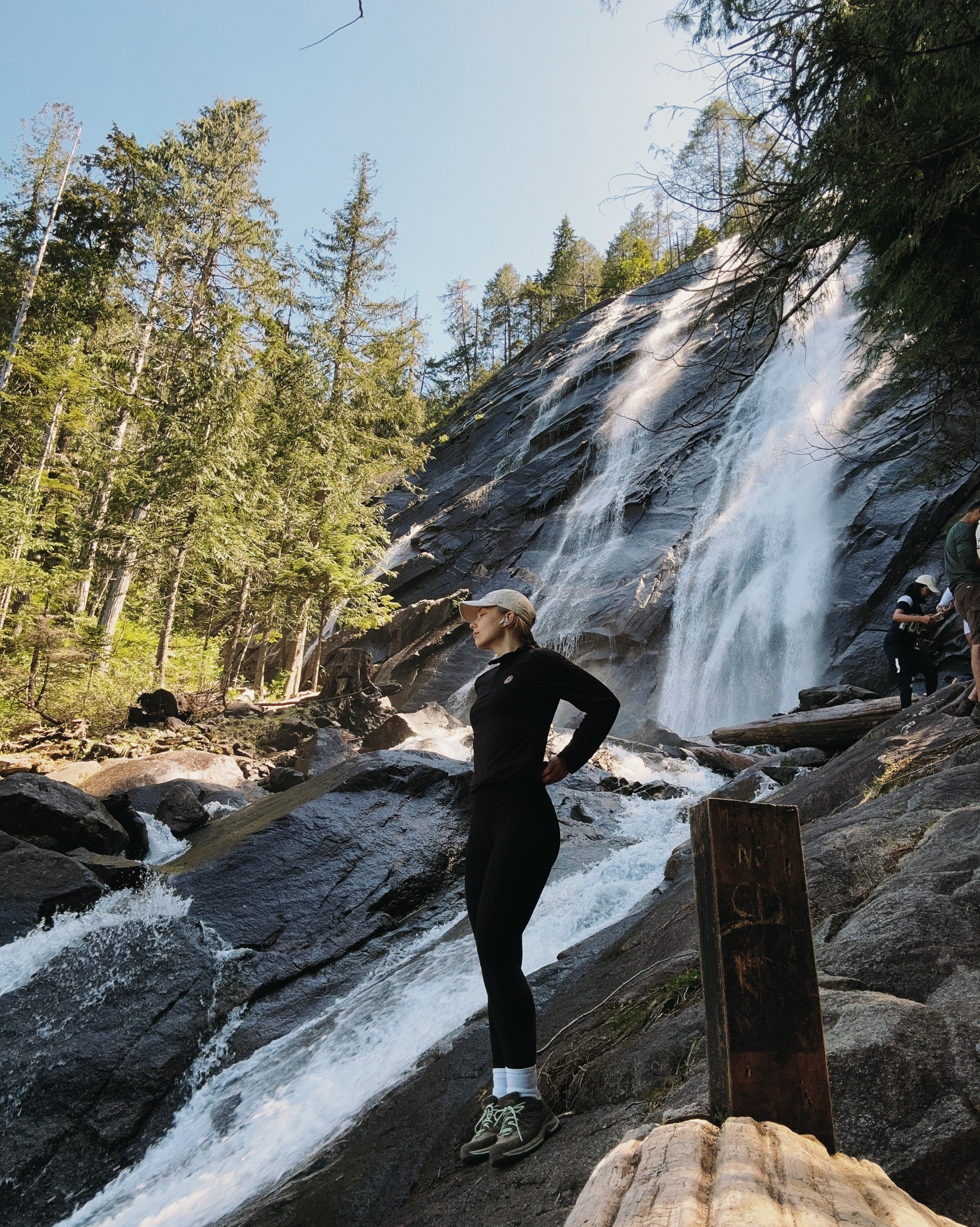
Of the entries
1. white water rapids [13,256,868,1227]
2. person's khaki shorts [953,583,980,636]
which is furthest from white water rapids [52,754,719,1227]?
person's khaki shorts [953,583,980,636]

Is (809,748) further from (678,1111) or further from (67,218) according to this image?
(67,218)

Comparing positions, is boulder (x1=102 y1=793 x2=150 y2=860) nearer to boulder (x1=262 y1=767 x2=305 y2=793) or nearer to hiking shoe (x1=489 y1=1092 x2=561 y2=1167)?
boulder (x1=262 y1=767 x2=305 y2=793)

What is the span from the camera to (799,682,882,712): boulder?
1335 centimetres

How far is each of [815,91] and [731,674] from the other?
48.6ft

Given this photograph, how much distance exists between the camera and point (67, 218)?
22.2 meters

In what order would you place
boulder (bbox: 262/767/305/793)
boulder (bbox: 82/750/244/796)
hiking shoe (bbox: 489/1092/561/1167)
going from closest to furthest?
hiking shoe (bbox: 489/1092/561/1167)
boulder (bbox: 82/750/244/796)
boulder (bbox: 262/767/305/793)

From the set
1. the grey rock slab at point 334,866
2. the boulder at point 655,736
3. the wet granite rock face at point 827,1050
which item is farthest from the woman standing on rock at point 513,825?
the boulder at point 655,736

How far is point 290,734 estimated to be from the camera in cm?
1580

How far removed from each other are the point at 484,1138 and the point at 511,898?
2.86ft

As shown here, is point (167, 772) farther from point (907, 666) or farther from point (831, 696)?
point (831, 696)

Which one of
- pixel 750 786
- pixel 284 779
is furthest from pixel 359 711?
pixel 750 786

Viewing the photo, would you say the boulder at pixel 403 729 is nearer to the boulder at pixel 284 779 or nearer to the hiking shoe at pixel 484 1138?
the boulder at pixel 284 779

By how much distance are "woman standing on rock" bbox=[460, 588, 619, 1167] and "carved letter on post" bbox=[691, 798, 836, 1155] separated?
124 centimetres

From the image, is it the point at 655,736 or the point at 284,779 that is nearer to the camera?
the point at 284,779
